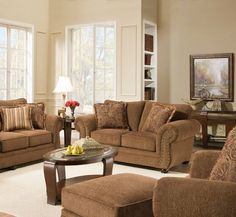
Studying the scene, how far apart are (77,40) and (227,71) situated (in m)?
3.23

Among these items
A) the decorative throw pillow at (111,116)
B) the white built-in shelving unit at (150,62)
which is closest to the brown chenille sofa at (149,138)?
the decorative throw pillow at (111,116)

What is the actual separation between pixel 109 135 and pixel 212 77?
277 centimetres

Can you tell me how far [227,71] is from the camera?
6680mm

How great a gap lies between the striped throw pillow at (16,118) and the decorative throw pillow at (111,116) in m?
1.09

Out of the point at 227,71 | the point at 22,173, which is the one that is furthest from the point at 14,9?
the point at 227,71

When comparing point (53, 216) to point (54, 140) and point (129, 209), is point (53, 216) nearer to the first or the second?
point (129, 209)

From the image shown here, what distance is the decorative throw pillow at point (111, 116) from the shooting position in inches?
217

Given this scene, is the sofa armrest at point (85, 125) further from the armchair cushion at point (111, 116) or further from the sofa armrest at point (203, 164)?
the sofa armrest at point (203, 164)

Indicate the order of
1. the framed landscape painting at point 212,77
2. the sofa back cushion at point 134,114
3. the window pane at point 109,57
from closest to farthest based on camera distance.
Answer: the sofa back cushion at point 134,114, the framed landscape painting at point 212,77, the window pane at point 109,57

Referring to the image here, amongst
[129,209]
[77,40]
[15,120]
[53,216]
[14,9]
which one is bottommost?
[53,216]

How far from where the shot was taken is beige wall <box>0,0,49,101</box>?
23.2 feet

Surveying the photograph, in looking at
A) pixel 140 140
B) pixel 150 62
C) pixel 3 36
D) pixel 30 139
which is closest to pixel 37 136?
pixel 30 139

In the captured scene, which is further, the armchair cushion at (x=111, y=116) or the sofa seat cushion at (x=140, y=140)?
the armchair cushion at (x=111, y=116)

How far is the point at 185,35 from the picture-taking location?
711cm
